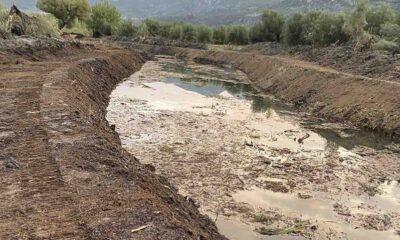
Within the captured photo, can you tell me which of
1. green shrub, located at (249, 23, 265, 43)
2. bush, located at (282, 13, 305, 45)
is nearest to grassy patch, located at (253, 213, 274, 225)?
bush, located at (282, 13, 305, 45)

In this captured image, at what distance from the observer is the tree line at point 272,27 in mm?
54656

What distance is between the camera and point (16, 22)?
4406 centimetres

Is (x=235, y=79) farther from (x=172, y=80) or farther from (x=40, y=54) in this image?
(x=40, y=54)

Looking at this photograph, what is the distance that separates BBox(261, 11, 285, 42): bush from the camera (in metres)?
88.1

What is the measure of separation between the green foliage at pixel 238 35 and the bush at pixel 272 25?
5673 mm

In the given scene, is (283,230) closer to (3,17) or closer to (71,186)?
(71,186)

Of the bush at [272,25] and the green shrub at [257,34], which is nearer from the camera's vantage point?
the bush at [272,25]

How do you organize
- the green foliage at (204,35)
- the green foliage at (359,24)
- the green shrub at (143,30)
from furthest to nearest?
the green shrub at (143,30), the green foliage at (204,35), the green foliage at (359,24)

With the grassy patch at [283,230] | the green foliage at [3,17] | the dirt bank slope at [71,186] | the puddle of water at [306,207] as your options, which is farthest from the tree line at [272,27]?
the dirt bank slope at [71,186]

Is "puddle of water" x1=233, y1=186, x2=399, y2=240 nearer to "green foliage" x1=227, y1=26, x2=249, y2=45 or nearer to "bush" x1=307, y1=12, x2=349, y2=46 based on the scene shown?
"bush" x1=307, y1=12, x2=349, y2=46

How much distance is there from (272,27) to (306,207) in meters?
77.0

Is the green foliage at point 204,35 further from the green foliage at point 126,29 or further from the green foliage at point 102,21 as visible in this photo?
the green foliage at point 102,21

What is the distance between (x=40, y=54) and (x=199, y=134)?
66.2 ft

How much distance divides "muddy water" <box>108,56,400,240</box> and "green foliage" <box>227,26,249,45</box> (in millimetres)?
63899
